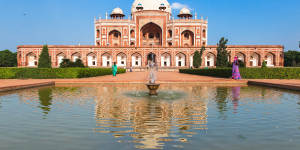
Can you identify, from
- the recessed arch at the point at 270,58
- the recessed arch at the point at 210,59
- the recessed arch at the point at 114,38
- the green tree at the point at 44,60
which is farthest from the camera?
the recessed arch at the point at 114,38

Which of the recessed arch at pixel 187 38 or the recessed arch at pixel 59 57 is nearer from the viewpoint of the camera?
the recessed arch at pixel 59 57

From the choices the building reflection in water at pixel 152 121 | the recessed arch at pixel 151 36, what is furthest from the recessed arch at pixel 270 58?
the building reflection in water at pixel 152 121

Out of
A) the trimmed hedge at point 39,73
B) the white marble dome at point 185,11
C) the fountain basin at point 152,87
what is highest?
the white marble dome at point 185,11

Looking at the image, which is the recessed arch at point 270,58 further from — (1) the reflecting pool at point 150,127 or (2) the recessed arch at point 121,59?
(1) the reflecting pool at point 150,127

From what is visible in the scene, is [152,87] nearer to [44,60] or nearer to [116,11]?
[44,60]

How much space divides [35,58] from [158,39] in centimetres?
2896

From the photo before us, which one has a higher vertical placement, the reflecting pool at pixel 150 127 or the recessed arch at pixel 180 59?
the recessed arch at pixel 180 59

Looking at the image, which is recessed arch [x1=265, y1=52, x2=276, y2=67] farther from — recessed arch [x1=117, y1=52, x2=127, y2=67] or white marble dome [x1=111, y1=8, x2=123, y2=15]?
white marble dome [x1=111, y1=8, x2=123, y2=15]

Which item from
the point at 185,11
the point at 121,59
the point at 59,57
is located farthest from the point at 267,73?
the point at 185,11

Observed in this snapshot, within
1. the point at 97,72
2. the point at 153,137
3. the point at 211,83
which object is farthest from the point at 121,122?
the point at 97,72

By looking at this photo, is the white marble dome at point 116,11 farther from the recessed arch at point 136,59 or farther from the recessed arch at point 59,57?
the recessed arch at point 59,57

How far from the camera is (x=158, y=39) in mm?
62656

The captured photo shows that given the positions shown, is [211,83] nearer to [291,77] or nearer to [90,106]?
[291,77]

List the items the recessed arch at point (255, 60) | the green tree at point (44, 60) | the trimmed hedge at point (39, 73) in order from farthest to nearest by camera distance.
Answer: the recessed arch at point (255, 60) → the green tree at point (44, 60) → the trimmed hedge at point (39, 73)
